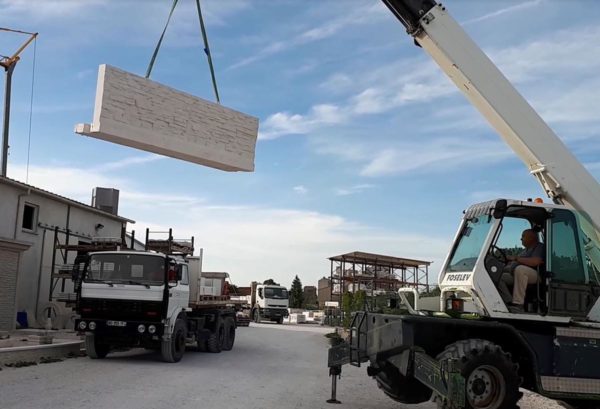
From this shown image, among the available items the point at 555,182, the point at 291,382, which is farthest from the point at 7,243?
the point at 555,182

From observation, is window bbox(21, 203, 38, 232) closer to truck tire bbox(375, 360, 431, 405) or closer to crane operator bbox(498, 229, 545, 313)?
truck tire bbox(375, 360, 431, 405)

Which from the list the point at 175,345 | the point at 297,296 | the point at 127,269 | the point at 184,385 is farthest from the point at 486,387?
the point at 297,296

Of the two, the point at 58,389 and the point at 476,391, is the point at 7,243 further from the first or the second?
the point at 476,391

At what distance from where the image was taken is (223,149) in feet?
41.5

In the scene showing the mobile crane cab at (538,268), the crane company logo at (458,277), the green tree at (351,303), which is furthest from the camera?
the green tree at (351,303)

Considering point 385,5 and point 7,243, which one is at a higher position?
point 385,5

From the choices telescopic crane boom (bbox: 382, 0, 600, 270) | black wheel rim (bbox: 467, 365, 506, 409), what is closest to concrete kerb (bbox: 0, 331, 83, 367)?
black wheel rim (bbox: 467, 365, 506, 409)

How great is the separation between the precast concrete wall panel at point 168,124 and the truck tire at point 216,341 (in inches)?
230

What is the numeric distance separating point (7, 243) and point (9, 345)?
→ 17.2ft

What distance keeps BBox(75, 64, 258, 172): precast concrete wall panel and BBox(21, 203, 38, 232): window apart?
435 inches

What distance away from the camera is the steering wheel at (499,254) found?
787 cm

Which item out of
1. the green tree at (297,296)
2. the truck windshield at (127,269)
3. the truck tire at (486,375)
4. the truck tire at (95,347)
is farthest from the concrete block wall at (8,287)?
the green tree at (297,296)

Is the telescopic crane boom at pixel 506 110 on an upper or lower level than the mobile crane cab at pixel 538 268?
upper

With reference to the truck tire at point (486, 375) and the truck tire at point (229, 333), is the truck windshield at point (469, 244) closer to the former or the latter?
the truck tire at point (486, 375)
